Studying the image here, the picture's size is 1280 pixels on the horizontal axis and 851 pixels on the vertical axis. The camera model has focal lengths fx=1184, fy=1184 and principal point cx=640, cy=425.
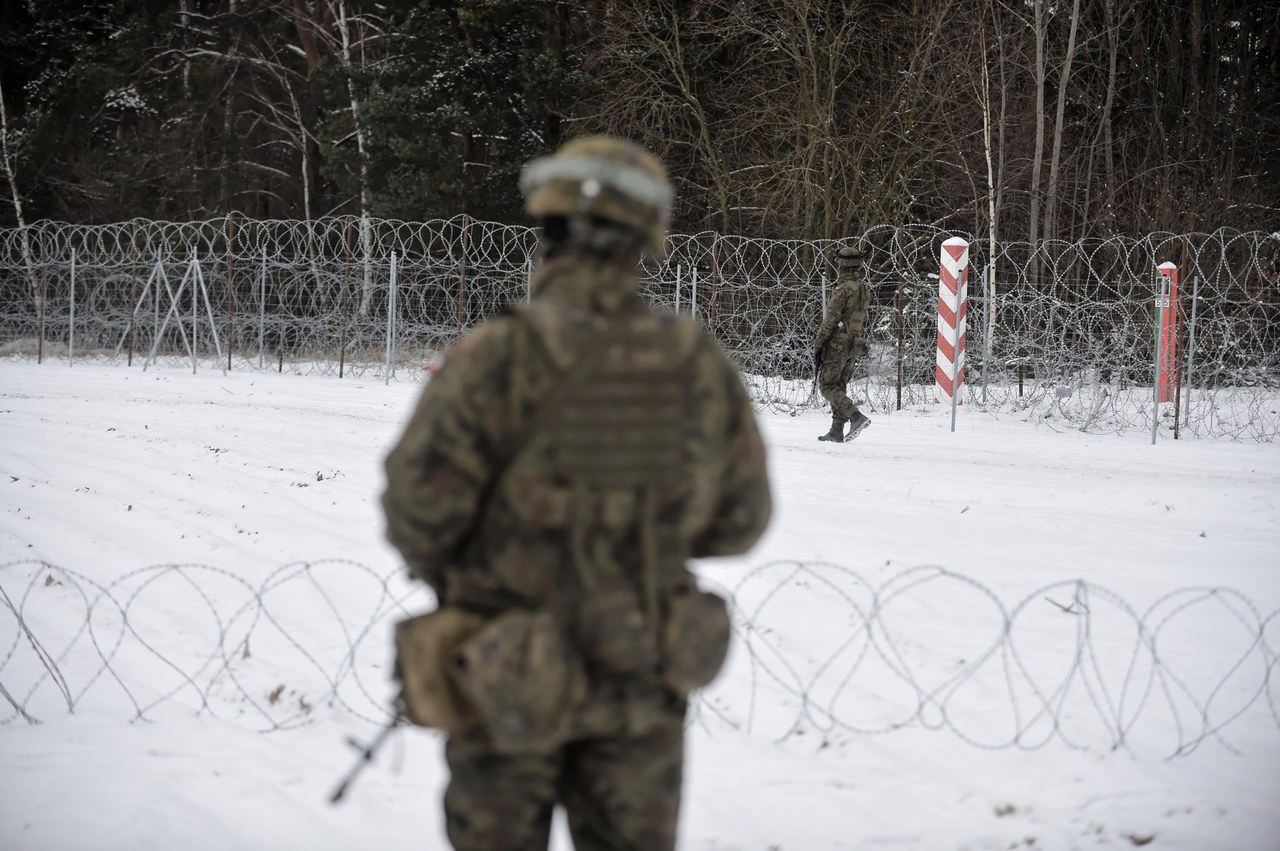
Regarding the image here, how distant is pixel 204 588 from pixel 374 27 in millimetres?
21899

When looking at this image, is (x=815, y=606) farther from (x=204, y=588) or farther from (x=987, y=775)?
(x=204, y=588)

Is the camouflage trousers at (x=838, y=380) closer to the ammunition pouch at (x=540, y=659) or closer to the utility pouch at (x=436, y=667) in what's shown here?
the ammunition pouch at (x=540, y=659)

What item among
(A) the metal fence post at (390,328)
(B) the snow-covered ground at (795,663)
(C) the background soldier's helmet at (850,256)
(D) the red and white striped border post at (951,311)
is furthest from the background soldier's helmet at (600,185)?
(A) the metal fence post at (390,328)

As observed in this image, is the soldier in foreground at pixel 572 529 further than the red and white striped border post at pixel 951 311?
No

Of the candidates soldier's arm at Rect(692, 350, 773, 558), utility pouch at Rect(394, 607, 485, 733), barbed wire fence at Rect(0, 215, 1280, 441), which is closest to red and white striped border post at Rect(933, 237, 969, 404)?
barbed wire fence at Rect(0, 215, 1280, 441)

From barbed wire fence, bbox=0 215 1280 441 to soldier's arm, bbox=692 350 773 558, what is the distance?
29.4 feet

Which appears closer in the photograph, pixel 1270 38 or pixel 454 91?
pixel 1270 38

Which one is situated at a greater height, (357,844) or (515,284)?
(515,284)

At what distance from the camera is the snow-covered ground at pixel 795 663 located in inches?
138

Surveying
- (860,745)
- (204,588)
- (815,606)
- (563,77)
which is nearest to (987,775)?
(860,745)

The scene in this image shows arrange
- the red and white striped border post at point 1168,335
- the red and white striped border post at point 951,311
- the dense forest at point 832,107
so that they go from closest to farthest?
the red and white striped border post at point 1168,335, the red and white striped border post at point 951,311, the dense forest at point 832,107

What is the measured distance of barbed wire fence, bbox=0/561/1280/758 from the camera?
4.18 meters

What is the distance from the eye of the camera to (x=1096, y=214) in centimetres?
1962

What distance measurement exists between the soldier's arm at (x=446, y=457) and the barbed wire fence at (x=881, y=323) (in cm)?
939
